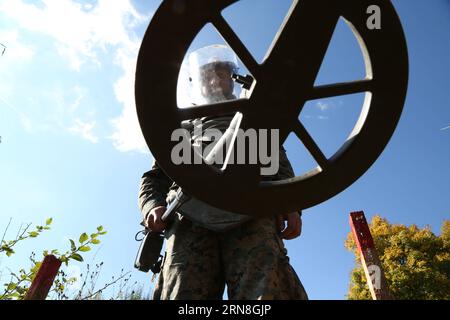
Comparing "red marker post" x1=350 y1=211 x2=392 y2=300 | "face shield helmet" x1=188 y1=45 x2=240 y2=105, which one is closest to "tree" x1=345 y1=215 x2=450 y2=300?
"red marker post" x1=350 y1=211 x2=392 y2=300

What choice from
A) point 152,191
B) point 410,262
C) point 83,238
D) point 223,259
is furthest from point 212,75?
point 410,262

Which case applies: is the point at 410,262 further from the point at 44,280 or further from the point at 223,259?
the point at 44,280

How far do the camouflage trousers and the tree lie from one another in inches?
721

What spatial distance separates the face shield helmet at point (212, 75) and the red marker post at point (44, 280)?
1273 millimetres

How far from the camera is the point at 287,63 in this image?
4.18 feet

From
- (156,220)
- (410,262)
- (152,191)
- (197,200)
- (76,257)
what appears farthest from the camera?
(410,262)

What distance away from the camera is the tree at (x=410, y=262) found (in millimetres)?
18547

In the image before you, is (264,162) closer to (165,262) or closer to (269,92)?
(269,92)

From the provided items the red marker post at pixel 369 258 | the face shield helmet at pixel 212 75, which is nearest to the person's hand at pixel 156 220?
the face shield helmet at pixel 212 75

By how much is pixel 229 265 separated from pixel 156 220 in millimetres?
512

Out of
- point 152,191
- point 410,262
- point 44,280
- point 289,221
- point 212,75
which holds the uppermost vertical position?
point 410,262

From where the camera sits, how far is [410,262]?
19922mm
